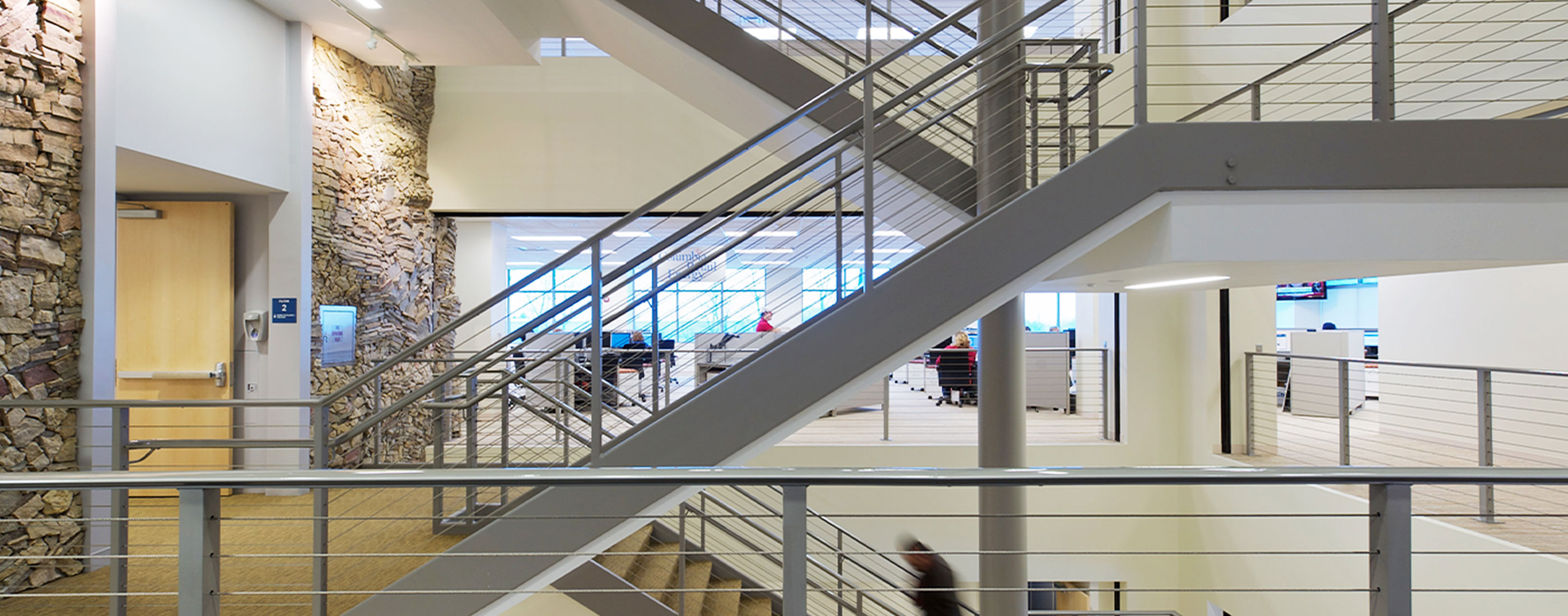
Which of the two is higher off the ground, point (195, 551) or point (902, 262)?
point (902, 262)

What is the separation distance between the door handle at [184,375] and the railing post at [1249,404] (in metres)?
7.27

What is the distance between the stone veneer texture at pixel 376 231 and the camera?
5391 mm

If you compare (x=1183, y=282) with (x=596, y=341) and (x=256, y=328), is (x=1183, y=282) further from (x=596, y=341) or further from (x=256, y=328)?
(x=256, y=328)

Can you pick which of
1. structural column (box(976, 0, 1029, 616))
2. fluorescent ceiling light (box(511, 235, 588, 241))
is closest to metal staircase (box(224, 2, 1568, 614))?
structural column (box(976, 0, 1029, 616))

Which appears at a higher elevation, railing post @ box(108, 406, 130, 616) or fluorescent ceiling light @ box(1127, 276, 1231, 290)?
fluorescent ceiling light @ box(1127, 276, 1231, 290)

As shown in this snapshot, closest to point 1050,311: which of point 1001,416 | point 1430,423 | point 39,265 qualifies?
point 1430,423

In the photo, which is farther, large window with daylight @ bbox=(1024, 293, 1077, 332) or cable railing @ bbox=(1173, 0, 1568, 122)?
large window with daylight @ bbox=(1024, 293, 1077, 332)

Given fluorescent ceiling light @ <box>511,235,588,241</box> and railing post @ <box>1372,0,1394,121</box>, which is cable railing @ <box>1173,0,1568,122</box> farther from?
fluorescent ceiling light @ <box>511,235,588,241</box>

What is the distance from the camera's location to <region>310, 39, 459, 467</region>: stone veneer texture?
5391 mm

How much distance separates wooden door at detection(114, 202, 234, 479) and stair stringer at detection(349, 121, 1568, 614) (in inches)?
136

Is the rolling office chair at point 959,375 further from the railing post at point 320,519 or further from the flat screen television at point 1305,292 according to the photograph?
the flat screen television at point 1305,292

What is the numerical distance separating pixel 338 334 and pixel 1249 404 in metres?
6.85

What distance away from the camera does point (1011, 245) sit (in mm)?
2535

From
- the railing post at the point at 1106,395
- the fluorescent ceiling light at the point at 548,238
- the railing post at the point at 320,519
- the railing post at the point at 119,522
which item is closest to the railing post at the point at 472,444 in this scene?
the railing post at the point at 320,519
